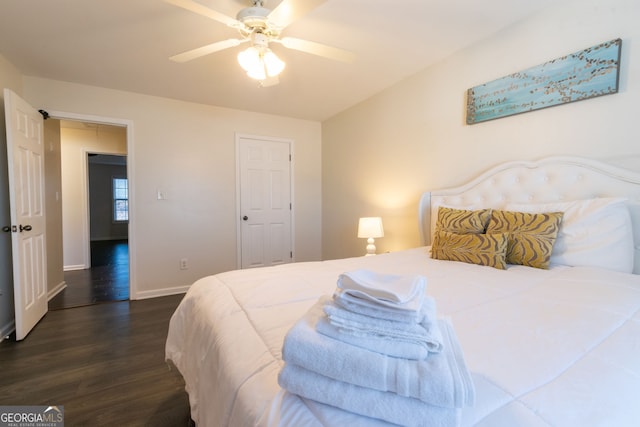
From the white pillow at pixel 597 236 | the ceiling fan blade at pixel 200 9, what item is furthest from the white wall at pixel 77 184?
the white pillow at pixel 597 236

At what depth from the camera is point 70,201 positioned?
4406 millimetres

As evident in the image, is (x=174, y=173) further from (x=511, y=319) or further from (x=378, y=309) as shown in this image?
(x=511, y=319)

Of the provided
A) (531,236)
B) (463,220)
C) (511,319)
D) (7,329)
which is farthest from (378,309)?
(7,329)

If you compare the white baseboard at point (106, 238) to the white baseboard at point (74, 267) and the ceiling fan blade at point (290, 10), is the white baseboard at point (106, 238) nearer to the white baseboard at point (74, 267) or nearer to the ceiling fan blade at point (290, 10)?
the white baseboard at point (74, 267)

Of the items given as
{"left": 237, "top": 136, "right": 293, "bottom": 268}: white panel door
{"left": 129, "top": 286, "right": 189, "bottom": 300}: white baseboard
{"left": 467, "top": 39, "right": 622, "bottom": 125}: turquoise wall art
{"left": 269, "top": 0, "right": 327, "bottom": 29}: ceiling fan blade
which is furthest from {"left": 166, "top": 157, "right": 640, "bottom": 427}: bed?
{"left": 237, "top": 136, "right": 293, "bottom": 268}: white panel door

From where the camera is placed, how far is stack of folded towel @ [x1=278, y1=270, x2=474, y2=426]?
455 millimetres

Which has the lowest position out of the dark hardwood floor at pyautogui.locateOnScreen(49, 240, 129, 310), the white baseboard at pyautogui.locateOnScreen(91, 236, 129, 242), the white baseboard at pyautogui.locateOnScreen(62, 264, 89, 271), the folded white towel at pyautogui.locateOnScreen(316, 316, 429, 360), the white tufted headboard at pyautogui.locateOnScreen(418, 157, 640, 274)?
the dark hardwood floor at pyautogui.locateOnScreen(49, 240, 129, 310)

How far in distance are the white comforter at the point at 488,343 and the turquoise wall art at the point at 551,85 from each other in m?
1.11

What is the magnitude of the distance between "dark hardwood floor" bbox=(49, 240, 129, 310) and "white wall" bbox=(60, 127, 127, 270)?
0.33 meters

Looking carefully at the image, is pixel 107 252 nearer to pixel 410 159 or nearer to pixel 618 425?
pixel 410 159

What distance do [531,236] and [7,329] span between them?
13.1 feet

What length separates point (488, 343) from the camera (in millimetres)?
712

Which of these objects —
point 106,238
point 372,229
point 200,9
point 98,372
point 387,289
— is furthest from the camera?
point 106,238

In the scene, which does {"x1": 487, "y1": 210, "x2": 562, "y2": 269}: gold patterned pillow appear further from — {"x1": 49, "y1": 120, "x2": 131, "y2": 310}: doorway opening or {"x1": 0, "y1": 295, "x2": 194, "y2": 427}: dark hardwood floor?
{"x1": 49, "y1": 120, "x2": 131, "y2": 310}: doorway opening
